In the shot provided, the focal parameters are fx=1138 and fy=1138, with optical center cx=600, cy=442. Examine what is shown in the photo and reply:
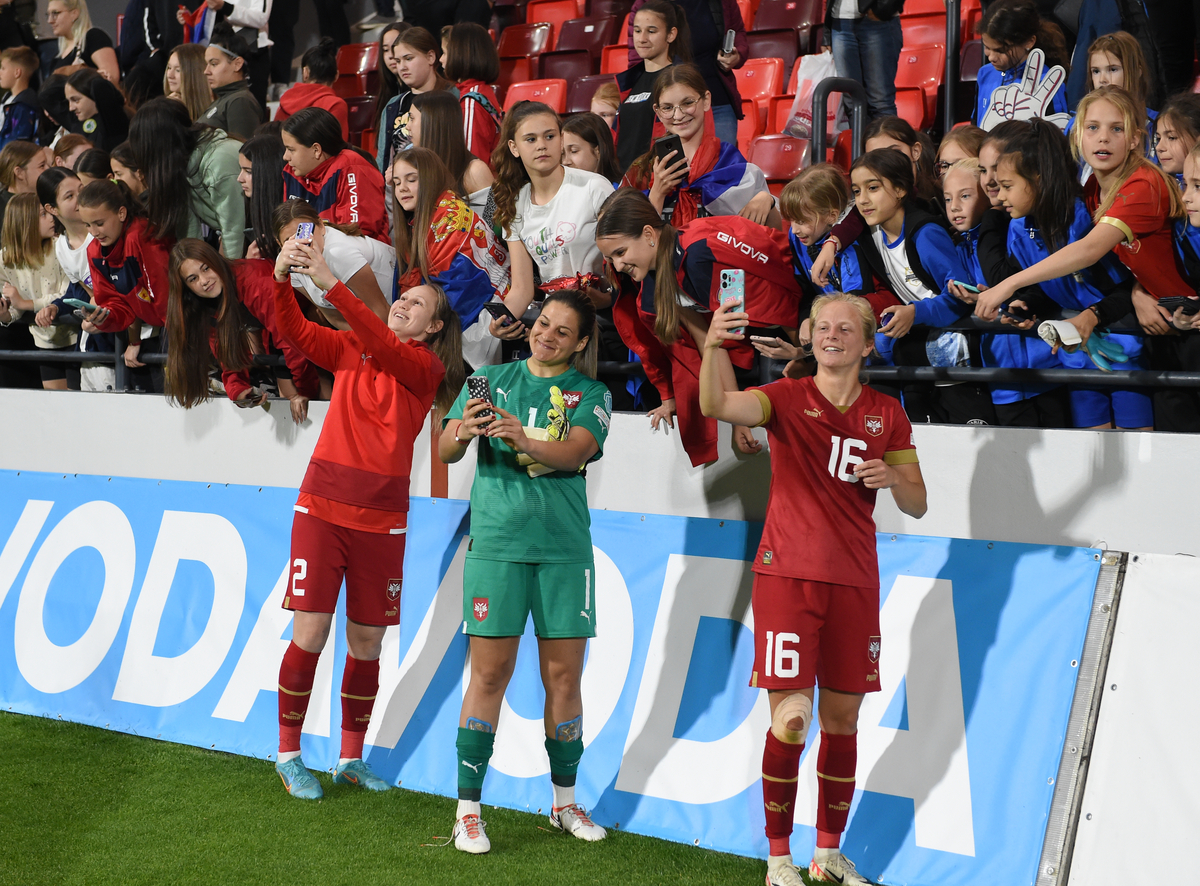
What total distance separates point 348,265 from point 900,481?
2624 mm

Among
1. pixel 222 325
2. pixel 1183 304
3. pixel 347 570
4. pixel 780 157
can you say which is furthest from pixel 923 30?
pixel 347 570

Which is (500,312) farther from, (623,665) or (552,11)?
(552,11)

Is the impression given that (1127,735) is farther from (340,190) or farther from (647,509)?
(340,190)

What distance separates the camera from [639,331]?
14.1 ft

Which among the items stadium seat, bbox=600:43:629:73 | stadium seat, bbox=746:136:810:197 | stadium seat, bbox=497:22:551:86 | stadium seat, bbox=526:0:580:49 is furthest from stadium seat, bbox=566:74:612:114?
stadium seat, bbox=746:136:810:197

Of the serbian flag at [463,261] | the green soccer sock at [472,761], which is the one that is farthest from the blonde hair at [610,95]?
the green soccer sock at [472,761]

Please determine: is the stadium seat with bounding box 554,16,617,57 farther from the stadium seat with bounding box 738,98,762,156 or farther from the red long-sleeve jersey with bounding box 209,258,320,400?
the red long-sleeve jersey with bounding box 209,258,320,400

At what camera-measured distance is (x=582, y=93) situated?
27.8ft

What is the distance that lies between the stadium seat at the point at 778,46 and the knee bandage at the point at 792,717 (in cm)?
602

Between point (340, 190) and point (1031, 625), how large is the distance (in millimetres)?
3600

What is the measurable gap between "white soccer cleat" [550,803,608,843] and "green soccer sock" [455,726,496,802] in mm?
326

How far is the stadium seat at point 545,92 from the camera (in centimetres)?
862

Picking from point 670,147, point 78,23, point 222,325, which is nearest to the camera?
point 670,147

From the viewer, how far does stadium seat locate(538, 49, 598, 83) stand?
909 cm
